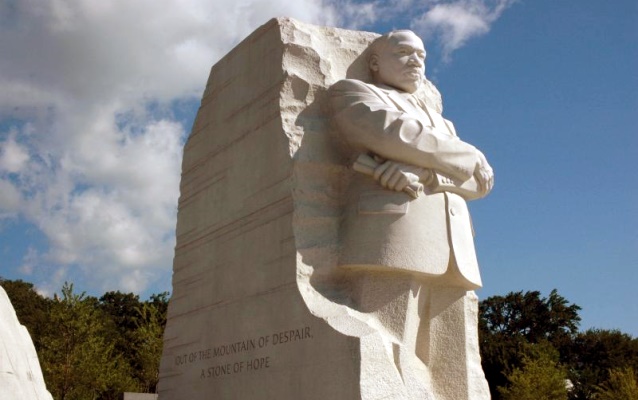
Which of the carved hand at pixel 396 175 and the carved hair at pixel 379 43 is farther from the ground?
the carved hair at pixel 379 43

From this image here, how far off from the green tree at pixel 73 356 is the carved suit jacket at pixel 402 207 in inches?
596

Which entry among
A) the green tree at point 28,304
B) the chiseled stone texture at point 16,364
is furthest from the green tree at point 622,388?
the chiseled stone texture at point 16,364

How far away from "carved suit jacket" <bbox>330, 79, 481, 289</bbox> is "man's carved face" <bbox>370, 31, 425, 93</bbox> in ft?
1.40

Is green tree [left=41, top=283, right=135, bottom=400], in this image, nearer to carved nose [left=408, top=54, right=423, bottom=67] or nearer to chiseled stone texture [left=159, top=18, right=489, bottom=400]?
chiseled stone texture [left=159, top=18, right=489, bottom=400]

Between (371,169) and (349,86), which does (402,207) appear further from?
(349,86)

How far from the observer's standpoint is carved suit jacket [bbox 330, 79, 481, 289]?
20.1ft

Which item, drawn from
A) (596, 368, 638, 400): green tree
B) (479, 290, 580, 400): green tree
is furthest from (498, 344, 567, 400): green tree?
(479, 290, 580, 400): green tree

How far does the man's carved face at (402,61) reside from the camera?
6949 mm

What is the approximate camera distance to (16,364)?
13.1 ft

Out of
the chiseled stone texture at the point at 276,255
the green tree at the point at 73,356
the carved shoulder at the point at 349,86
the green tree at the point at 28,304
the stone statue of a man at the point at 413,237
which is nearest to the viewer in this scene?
the chiseled stone texture at the point at 276,255

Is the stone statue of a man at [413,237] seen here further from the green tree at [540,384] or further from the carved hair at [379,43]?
the green tree at [540,384]

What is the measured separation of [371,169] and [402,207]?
0.40 meters

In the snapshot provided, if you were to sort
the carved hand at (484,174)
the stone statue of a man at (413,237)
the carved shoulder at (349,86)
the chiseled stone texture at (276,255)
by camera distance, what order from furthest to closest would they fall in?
the carved hand at (484,174)
the carved shoulder at (349,86)
the stone statue of a man at (413,237)
the chiseled stone texture at (276,255)

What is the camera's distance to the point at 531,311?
3450 centimetres
